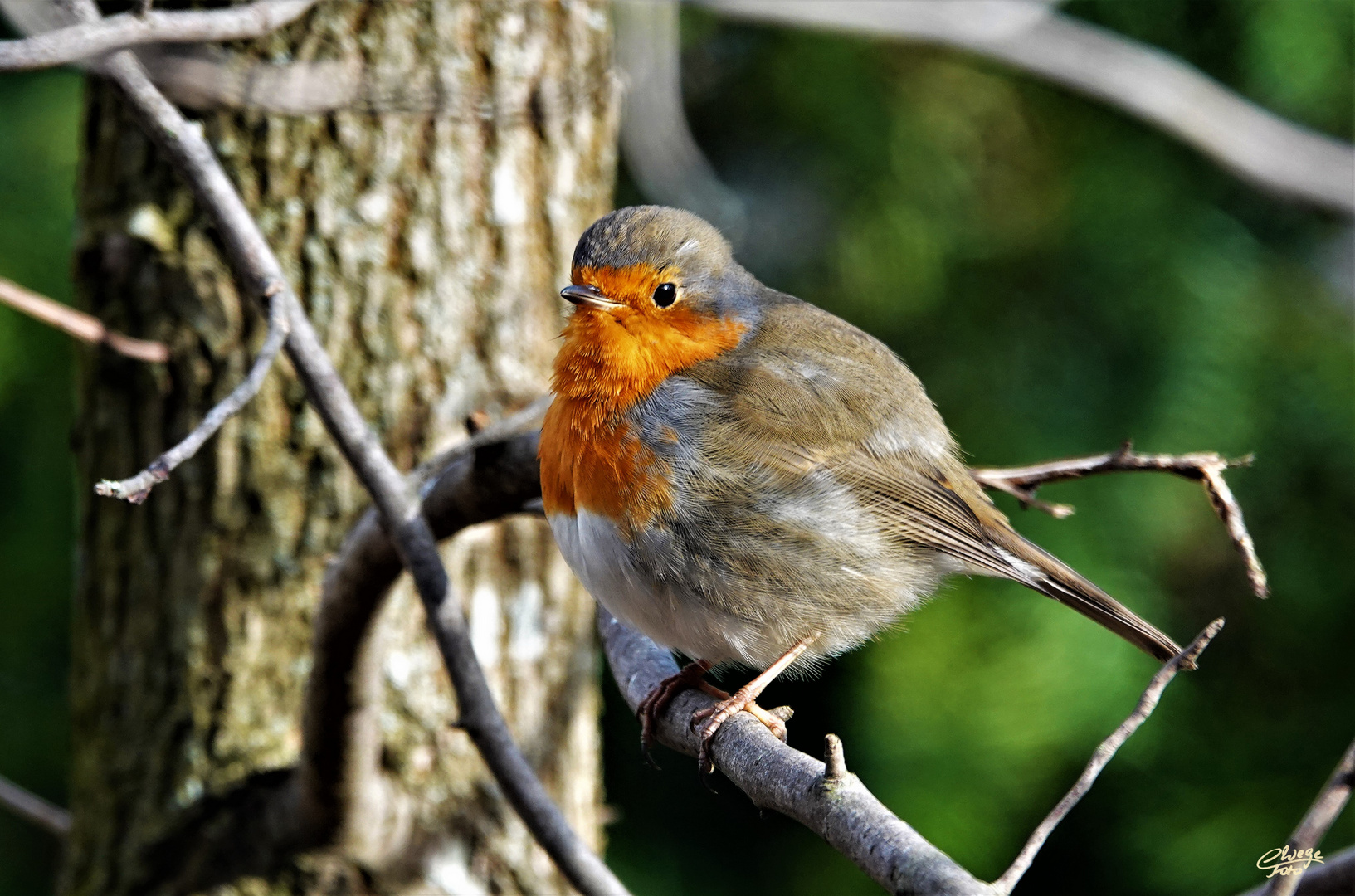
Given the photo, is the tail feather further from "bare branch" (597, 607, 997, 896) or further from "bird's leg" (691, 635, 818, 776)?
"bare branch" (597, 607, 997, 896)

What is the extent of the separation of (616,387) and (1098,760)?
3.63ft

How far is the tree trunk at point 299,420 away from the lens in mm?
2406

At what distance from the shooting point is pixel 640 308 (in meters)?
2.13

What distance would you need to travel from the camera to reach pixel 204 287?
2404mm

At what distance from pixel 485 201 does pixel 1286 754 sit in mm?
2453

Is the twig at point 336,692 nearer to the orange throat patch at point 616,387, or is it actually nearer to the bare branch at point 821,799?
the orange throat patch at point 616,387

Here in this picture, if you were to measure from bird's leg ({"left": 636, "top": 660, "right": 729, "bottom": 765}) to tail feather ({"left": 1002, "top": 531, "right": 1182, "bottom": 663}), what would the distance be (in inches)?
22.1

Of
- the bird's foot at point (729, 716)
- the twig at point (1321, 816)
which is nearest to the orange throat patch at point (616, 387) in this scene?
the bird's foot at point (729, 716)

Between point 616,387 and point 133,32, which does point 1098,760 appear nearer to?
point 616,387

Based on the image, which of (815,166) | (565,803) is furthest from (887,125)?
(565,803)

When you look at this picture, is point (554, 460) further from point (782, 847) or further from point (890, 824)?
point (782, 847)

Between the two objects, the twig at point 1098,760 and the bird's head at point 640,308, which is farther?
the bird's head at point 640,308

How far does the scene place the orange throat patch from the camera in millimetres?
1950

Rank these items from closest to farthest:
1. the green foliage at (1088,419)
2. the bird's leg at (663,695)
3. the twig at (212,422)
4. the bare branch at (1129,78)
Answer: the twig at (212,422) → the bird's leg at (663,695) → the bare branch at (1129,78) → the green foliage at (1088,419)
